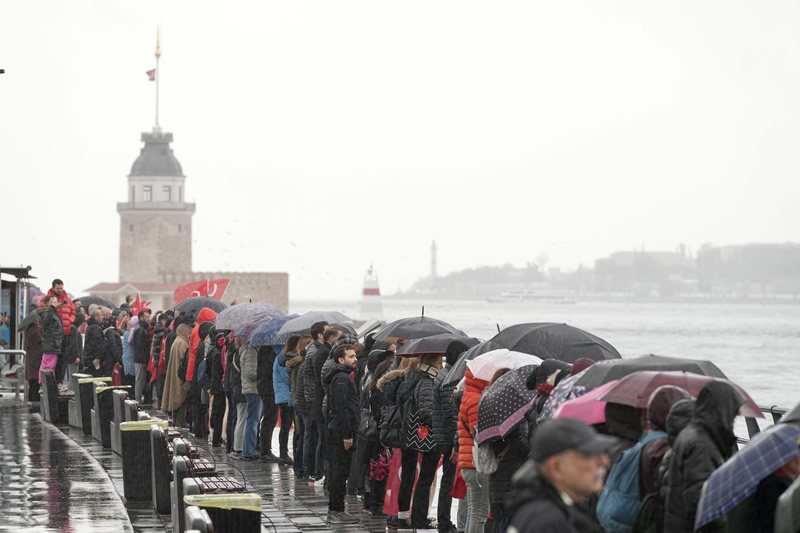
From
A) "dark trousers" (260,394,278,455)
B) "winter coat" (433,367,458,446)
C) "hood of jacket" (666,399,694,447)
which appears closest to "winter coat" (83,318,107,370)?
"dark trousers" (260,394,278,455)

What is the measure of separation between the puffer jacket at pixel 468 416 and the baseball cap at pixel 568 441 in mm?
4618

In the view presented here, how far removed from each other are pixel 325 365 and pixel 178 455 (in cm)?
206

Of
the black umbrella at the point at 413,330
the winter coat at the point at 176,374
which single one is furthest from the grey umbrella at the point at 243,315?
the black umbrella at the point at 413,330

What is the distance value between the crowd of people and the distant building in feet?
318

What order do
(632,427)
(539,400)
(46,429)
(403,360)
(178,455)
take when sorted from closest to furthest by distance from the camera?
(632,427) → (539,400) → (178,455) → (403,360) → (46,429)

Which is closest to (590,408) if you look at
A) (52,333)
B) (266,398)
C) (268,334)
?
(268,334)

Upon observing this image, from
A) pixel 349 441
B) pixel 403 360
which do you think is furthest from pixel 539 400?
pixel 349 441

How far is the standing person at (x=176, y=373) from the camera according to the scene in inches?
731

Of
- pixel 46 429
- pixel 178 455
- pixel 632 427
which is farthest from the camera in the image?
pixel 46 429

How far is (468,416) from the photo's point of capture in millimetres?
9258

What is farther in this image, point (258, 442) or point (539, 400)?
point (258, 442)

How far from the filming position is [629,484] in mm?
6516

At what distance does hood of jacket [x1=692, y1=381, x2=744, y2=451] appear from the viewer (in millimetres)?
6027

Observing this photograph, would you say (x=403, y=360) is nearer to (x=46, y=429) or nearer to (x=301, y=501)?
(x=301, y=501)
